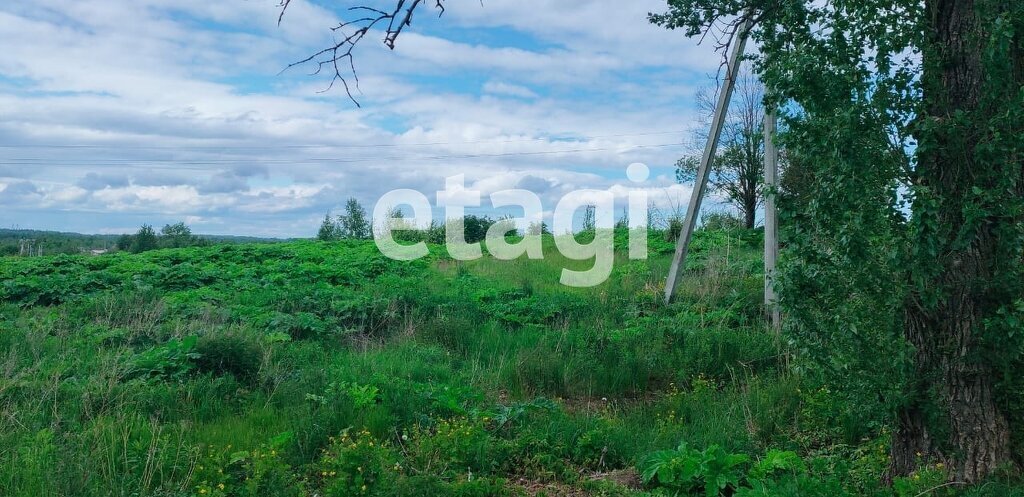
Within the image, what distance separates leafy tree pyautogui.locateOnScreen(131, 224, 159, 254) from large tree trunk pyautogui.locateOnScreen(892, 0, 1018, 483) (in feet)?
133

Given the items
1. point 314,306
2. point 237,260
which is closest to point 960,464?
point 314,306

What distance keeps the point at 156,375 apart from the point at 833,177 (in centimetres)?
622

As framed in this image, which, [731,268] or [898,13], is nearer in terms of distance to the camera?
[898,13]

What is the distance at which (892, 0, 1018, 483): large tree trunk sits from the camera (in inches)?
186

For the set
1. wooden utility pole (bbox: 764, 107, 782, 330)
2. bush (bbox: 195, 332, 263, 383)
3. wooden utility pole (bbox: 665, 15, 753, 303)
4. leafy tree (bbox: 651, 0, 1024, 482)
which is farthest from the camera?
wooden utility pole (bbox: 665, 15, 753, 303)

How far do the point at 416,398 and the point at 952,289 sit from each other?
166 inches

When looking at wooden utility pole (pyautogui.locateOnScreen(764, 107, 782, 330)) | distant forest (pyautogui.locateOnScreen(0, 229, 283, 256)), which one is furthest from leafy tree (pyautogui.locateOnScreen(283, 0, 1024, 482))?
distant forest (pyautogui.locateOnScreen(0, 229, 283, 256))

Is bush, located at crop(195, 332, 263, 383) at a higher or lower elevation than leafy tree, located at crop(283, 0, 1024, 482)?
lower

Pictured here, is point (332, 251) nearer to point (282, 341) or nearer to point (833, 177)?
Answer: point (282, 341)

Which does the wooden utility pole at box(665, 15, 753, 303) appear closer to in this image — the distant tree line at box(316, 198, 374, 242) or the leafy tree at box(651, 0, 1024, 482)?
the leafy tree at box(651, 0, 1024, 482)

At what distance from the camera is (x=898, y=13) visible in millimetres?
5281

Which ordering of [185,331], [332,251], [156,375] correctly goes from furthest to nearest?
[332,251] → [185,331] → [156,375]

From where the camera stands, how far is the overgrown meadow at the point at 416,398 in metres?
4.77

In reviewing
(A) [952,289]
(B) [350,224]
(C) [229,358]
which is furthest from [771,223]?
(B) [350,224]
